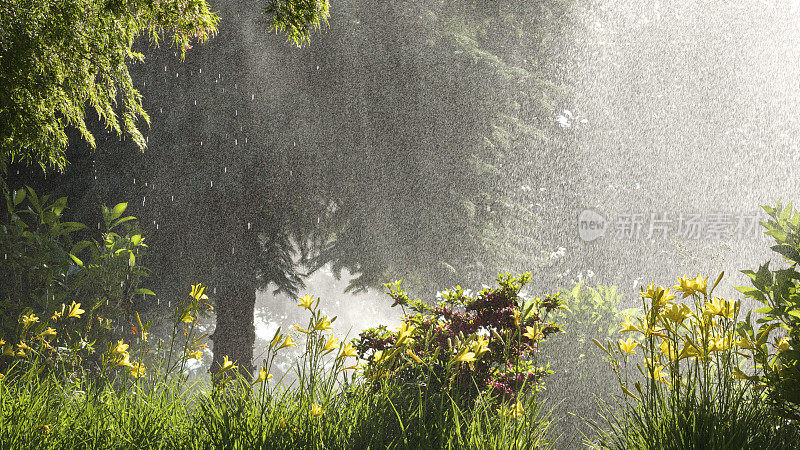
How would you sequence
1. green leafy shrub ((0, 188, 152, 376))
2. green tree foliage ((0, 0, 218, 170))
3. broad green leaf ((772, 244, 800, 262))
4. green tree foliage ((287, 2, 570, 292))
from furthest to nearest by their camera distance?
green tree foliage ((287, 2, 570, 292)) → green leafy shrub ((0, 188, 152, 376)) → green tree foliage ((0, 0, 218, 170)) → broad green leaf ((772, 244, 800, 262))

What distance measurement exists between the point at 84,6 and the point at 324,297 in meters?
17.4

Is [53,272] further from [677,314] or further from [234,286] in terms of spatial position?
[677,314]

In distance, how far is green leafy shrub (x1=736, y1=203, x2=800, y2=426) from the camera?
64.5 inches

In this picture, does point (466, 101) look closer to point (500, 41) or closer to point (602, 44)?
point (500, 41)

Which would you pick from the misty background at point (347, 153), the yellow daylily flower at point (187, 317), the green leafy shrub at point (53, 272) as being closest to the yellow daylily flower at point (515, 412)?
the yellow daylily flower at point (187, 317)

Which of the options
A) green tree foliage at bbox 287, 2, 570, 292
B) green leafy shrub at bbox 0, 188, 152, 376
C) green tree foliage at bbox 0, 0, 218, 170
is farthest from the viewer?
green tree foliage at bbox 287, 2, 570, 292

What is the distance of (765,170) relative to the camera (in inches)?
528

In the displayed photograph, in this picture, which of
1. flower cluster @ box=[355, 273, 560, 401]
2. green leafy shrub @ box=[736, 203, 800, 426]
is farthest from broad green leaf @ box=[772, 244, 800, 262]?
flower cluster @ box=[355, 273, 560, 401]

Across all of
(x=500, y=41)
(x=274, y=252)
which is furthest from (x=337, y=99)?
(x=500, y=41)

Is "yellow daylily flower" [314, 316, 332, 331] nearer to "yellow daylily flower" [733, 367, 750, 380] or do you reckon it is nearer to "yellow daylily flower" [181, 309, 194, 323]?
"yellow daylily flower" [181, 309, 194, 323]

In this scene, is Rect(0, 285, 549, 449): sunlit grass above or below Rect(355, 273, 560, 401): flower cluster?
below

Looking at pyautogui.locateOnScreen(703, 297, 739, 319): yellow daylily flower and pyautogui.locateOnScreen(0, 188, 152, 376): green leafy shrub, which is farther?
pyautogui.locateOnScreen(0, 188, 152, 376): green leafy shrub

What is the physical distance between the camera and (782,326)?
1865 millimetres

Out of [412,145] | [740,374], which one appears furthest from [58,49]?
[412,145]
